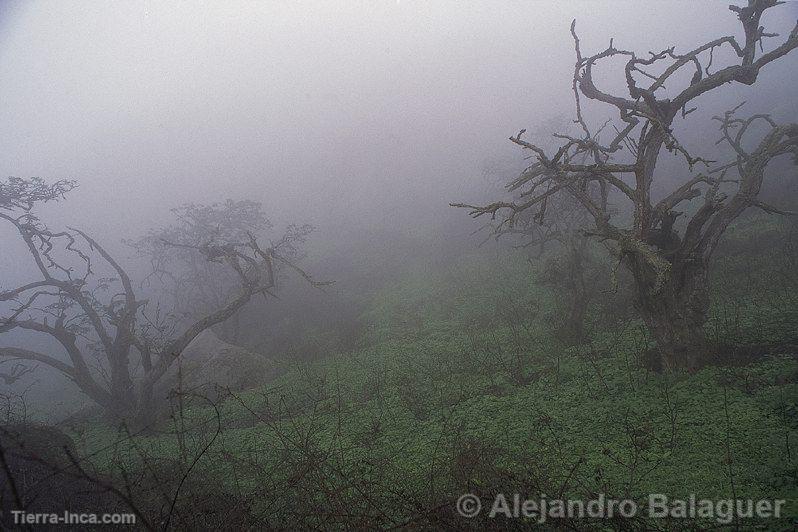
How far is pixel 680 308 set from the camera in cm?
770

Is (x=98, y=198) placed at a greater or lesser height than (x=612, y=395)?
greater

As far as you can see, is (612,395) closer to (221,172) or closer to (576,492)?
(576,492)

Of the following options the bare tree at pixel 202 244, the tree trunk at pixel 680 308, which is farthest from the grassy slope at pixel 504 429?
the bare tree at pixel 202 244

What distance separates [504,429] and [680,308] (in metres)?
4.42

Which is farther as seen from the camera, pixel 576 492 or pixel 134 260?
pixel 134 260

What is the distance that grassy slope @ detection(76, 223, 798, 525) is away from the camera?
16.0 feet

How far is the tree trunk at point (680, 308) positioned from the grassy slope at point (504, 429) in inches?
23.0

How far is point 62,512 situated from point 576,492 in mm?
6986

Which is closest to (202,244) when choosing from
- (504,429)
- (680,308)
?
(504,429)

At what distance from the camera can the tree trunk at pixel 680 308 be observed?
7.63m

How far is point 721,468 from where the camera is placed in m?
4.75

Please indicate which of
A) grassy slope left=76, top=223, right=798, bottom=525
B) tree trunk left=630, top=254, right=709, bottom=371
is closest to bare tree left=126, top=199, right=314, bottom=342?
grassy slope left=76, top=223, right=798, bottom=525

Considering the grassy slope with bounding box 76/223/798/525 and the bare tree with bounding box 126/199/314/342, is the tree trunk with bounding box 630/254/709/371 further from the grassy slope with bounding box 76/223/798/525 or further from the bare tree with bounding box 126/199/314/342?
the bare tree with bounding box 126/199/314/342

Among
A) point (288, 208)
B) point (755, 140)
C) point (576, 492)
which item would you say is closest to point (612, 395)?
point (576, 492)
